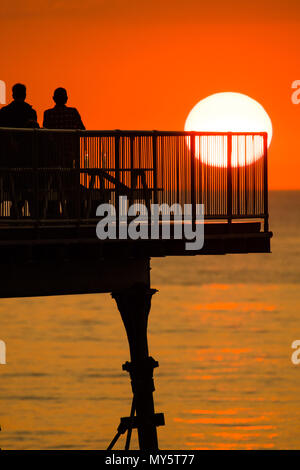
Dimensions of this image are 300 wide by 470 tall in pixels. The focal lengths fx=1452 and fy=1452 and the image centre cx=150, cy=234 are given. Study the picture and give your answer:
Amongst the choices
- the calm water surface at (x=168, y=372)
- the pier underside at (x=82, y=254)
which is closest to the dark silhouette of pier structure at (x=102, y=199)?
the pier underside at (x=82, y=254)

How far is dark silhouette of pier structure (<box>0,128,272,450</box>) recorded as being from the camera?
81.1ft

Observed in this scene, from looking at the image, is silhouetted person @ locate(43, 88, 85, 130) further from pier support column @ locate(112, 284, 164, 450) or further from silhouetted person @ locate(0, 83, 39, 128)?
pier support column @ locate(112, 284, 164, 450)

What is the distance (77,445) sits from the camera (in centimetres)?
6819

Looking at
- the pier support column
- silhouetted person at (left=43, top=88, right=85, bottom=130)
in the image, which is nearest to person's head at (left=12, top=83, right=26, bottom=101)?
silhouetted person at (left=43, top=88, right=85, bottom=130)

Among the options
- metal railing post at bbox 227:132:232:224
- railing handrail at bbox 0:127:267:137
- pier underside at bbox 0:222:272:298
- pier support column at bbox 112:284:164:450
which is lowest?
pier support column at bbox 112:284:164:450

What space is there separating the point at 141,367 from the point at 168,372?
199 ft

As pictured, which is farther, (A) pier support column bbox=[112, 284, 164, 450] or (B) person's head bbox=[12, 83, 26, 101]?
(A) pier support column bbox=[112, 284, 164, 450]

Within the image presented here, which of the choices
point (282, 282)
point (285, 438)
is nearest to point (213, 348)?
point (285, 438)

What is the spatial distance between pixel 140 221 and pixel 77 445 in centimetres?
4393

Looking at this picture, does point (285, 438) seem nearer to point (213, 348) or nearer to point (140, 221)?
point (213, 348)

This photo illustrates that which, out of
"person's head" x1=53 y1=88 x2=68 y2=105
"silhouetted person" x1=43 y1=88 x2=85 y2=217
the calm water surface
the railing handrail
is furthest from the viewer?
the calm water surface

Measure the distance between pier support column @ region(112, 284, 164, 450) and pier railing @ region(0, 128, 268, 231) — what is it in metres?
2.31

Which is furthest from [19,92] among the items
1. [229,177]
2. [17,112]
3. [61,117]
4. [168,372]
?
[168,372]

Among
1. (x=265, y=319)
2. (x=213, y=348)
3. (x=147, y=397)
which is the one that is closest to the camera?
(x=147, y=397)
